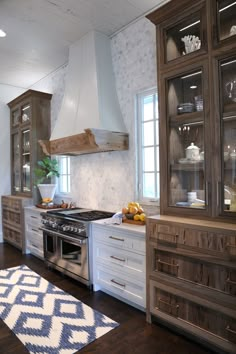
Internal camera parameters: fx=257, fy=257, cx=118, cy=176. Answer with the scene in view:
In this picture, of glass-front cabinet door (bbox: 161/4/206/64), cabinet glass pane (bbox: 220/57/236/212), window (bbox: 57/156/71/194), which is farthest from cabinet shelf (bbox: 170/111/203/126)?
window (bbox: 57/156/71/194)

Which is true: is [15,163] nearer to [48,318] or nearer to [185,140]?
[48,318]

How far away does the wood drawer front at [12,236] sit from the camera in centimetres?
465

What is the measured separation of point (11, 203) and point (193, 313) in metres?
3.95

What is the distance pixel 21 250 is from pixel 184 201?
11.4ft

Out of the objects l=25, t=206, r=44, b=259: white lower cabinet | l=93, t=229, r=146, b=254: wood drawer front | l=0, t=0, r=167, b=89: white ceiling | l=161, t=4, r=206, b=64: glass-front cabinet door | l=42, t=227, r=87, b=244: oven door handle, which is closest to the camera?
l=161, t=4, r=206, b=64: glass-front cabinet door

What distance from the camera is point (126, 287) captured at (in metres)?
2.61

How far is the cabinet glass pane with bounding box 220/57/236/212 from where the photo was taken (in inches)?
79.3

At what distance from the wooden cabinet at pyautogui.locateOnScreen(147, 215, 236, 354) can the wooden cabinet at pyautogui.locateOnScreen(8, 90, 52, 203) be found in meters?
3.05

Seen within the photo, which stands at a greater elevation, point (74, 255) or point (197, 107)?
point (197, 107)

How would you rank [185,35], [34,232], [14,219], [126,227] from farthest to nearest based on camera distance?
[14,219] < [34,232] < [126,227] < [185,35]

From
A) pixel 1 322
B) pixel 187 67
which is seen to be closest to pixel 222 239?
pixel 187 67

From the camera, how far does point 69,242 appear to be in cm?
325

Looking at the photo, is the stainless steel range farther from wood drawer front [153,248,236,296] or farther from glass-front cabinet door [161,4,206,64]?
glass-front cabinet door [161,4,206,64]

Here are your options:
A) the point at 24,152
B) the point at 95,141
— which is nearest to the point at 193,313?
the point at 95,141
